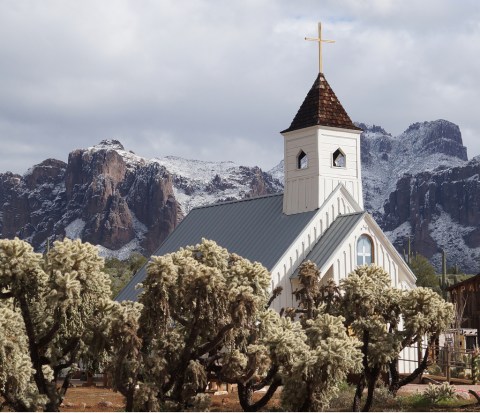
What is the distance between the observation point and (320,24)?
40062 millimetres

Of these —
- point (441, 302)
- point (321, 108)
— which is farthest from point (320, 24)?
point (441, 302)

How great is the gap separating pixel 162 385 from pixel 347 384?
11.1 metres

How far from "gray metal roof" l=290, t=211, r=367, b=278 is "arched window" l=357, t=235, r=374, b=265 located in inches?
27.9

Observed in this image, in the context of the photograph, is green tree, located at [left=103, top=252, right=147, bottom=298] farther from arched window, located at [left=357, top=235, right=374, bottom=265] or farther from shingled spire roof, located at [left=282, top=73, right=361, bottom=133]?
arched window, located at [left=357, top=235, right=374, bottom=265]

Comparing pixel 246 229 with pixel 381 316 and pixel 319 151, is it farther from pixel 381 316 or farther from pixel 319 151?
pixel 381 316

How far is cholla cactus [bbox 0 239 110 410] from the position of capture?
19.8 meters

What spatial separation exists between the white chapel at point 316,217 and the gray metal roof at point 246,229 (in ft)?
0.17

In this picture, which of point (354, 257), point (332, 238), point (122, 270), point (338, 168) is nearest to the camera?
point (354, 257)

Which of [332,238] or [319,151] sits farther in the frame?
[319,151]

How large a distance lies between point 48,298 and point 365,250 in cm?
1905

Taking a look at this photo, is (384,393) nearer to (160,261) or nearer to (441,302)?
(441,302)

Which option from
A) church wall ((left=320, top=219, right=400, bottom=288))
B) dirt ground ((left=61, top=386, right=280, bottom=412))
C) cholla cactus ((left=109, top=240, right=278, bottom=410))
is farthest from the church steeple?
cholla cactus ((left=109, top=240, right=278, bottom=410))

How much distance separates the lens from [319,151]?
127 feet

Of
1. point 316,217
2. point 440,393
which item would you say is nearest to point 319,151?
point 316,217
